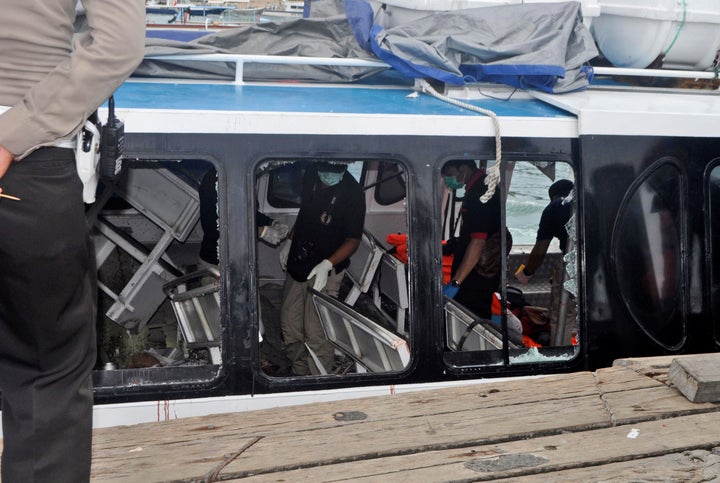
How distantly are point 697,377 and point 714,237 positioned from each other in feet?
4.94

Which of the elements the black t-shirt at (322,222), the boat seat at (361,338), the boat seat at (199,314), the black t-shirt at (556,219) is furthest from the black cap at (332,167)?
the black t-shirt at (556,219)

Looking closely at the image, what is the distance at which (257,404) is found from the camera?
12.2ft

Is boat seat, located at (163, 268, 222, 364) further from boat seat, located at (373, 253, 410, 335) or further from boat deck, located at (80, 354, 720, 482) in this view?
boat deck, located at (80, 354, 720, 482)

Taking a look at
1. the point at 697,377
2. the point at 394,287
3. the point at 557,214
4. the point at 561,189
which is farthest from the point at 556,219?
the point at 697,377

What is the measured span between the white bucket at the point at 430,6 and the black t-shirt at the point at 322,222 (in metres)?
1.36

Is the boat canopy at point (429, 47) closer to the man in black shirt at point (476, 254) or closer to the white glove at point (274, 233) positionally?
the man in black shirt at point (476, 254)

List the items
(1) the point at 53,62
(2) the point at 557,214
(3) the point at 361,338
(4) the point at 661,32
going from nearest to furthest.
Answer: (1) the point at 53,62 → (4) the point at 661,32 → (3) the point at 361,338 → (2) the point at 557,214

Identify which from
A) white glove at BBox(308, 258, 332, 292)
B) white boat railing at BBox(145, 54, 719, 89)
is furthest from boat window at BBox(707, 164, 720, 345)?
white glove at BBox(308, 258, 332, 292)

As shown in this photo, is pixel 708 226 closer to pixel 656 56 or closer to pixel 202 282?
pixel 656 56

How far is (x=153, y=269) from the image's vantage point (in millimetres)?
5766

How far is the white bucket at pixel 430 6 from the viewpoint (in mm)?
4715

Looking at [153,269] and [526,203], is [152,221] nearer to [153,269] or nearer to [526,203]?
[153,269]

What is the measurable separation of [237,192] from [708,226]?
2304mm

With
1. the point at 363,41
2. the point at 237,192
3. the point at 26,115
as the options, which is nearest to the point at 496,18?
the point at 363,41
